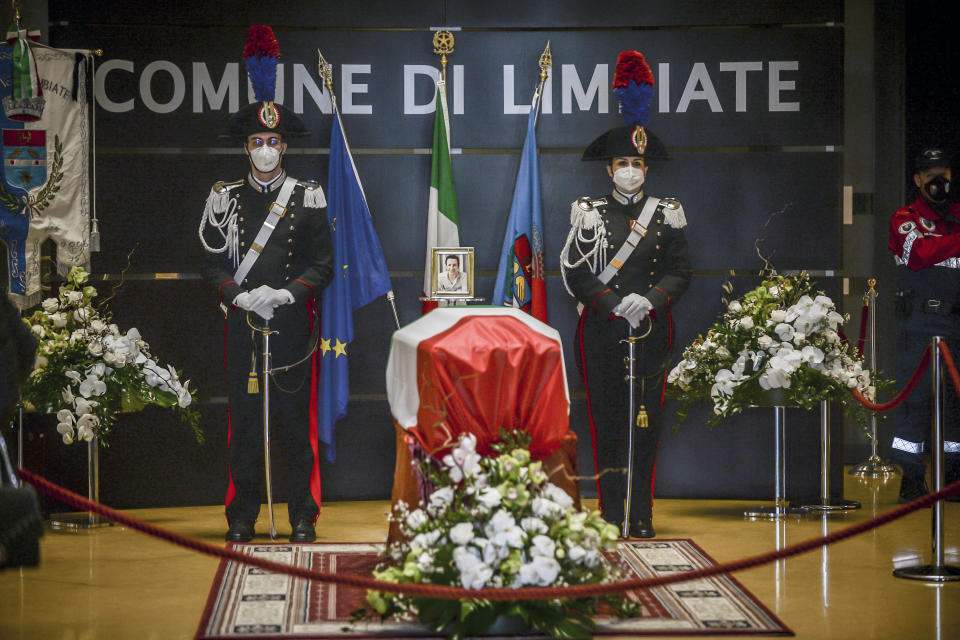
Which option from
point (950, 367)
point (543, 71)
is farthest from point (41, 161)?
→ point (950, 367)

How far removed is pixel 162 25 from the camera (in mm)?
6617

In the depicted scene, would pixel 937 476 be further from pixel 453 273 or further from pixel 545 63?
pixel 545 63

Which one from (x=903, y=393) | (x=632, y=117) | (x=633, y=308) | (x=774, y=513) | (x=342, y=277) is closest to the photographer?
(x=903, y=393)

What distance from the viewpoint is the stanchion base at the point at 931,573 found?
15.6 ft

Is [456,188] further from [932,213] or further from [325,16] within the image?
[932,213]

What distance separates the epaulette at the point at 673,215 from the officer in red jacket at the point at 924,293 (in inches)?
52.0

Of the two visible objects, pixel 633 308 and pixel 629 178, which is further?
pixel 629 178

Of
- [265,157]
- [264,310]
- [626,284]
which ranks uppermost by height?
[265,157]

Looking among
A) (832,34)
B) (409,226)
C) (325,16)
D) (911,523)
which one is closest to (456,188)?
(409,226)

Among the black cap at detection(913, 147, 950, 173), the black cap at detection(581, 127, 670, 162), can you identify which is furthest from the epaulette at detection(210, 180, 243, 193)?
the black cap at detection(913, 147, 950, 173)

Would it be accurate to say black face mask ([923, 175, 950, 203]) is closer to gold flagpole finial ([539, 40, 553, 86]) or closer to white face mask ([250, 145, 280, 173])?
gold flagpole finial ([539, 40, 553, 86])

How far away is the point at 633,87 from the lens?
587cm

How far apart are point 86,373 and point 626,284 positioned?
2618mm

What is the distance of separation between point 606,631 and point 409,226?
3276 mm
